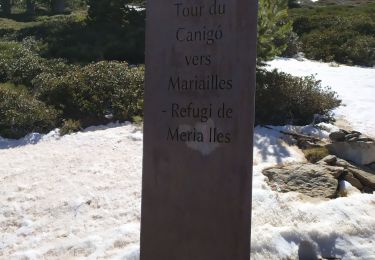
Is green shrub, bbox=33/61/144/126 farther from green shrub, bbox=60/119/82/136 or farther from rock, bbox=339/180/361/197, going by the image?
rock, bbox=339/180/361/197

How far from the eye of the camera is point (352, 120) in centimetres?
1050

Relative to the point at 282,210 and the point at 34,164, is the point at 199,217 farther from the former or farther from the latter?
the point at 34,164

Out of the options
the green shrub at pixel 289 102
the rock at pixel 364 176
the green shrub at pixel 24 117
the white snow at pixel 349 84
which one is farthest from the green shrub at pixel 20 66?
the rock at pixel 364 176

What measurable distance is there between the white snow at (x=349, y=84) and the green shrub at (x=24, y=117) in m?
6.89

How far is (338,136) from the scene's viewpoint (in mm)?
9086

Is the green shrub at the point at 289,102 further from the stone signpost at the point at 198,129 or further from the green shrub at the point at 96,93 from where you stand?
the stone signpost at the point at 198,129

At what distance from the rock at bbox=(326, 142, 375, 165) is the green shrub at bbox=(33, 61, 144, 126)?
192 inches

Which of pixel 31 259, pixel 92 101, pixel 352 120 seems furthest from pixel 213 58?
pixel 92 101

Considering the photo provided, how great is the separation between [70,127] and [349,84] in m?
8.42

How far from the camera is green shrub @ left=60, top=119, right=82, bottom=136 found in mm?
10582

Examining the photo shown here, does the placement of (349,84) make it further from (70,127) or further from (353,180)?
(70,127)

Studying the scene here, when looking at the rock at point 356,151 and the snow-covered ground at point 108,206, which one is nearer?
the snow-covered ground at point 108,206

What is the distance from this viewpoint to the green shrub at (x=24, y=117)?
10.8 metres

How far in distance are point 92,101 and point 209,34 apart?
8004 mm
